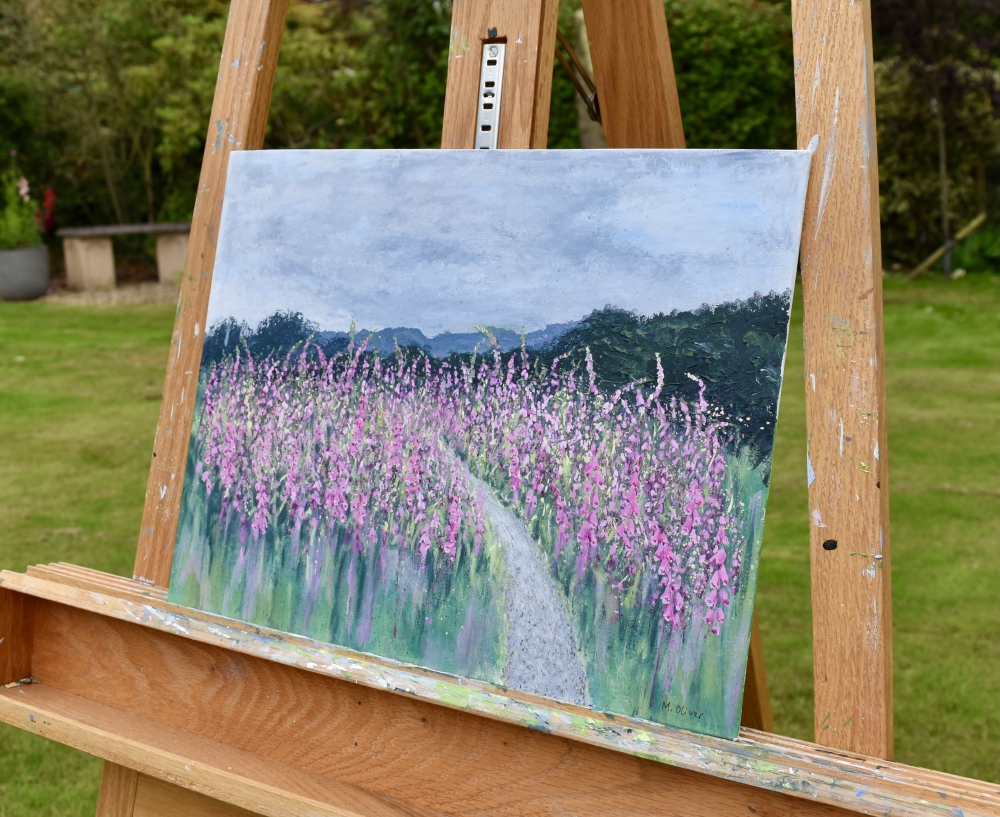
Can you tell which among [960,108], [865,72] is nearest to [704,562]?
[865,72]

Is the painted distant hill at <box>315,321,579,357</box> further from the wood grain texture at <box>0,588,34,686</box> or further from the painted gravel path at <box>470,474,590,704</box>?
the wood grain texture at <box>0,588,34,686</box>

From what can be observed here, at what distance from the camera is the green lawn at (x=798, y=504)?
8.05ft

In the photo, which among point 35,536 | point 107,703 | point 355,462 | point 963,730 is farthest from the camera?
point 35,536

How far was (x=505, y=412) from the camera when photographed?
1174mm

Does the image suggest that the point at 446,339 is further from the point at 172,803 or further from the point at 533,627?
the point at 172,803

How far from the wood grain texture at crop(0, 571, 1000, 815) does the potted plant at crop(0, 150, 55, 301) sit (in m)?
7.95

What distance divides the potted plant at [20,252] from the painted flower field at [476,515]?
26.4 feet

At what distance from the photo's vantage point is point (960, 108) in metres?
8.38

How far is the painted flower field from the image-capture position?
103 centimetres

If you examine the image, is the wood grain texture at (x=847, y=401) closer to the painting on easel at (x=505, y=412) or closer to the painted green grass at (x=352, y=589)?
the painting on easel at (x=505, y=412)

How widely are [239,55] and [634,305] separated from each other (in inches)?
29.7

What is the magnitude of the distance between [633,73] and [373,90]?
782 cm

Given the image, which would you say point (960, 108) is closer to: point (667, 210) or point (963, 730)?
point (963, 730)
